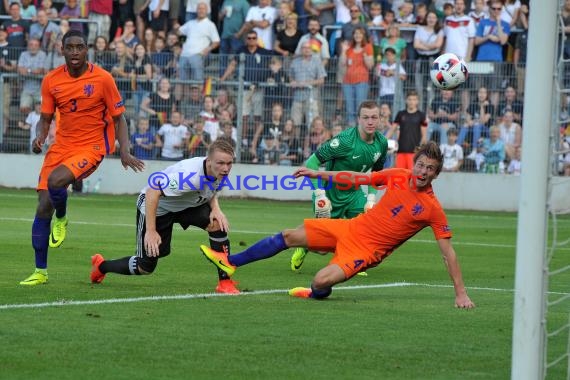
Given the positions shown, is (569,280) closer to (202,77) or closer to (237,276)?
(237,276)

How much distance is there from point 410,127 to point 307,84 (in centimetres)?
239

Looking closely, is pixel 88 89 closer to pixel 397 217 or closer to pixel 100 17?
pixel 397 217

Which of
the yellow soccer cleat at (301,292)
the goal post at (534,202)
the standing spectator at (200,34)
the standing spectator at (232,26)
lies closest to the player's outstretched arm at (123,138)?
the yellow soccer cleat at (301,292)

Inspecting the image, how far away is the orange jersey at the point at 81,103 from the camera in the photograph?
455 inches

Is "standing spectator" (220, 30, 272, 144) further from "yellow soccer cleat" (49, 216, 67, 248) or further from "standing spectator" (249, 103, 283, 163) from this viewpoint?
"yellow soccer cleat" (49, 216, 67, 248)

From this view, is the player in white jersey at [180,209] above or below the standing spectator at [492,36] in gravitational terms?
below

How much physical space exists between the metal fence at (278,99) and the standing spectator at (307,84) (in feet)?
0.06

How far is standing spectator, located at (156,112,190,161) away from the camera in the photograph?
23.9 metres

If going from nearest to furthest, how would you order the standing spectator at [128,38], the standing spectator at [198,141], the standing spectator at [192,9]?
the standing spectator at [198,141], the standing spectator at [128,38], the standing spectator at [192,9]

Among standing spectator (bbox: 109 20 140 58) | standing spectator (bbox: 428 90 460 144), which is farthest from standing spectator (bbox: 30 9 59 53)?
standing spectator (bbox: 428 90 460 144)

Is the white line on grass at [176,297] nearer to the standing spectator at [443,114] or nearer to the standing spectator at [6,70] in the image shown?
the standing spectator at [443,114]

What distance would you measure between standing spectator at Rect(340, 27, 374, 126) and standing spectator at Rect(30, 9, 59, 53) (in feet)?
21.2

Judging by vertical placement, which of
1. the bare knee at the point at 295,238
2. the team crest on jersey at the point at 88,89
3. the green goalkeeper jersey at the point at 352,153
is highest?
the team crest on jersey at the point at 88,89

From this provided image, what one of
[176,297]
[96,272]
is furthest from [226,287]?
[96,272]
